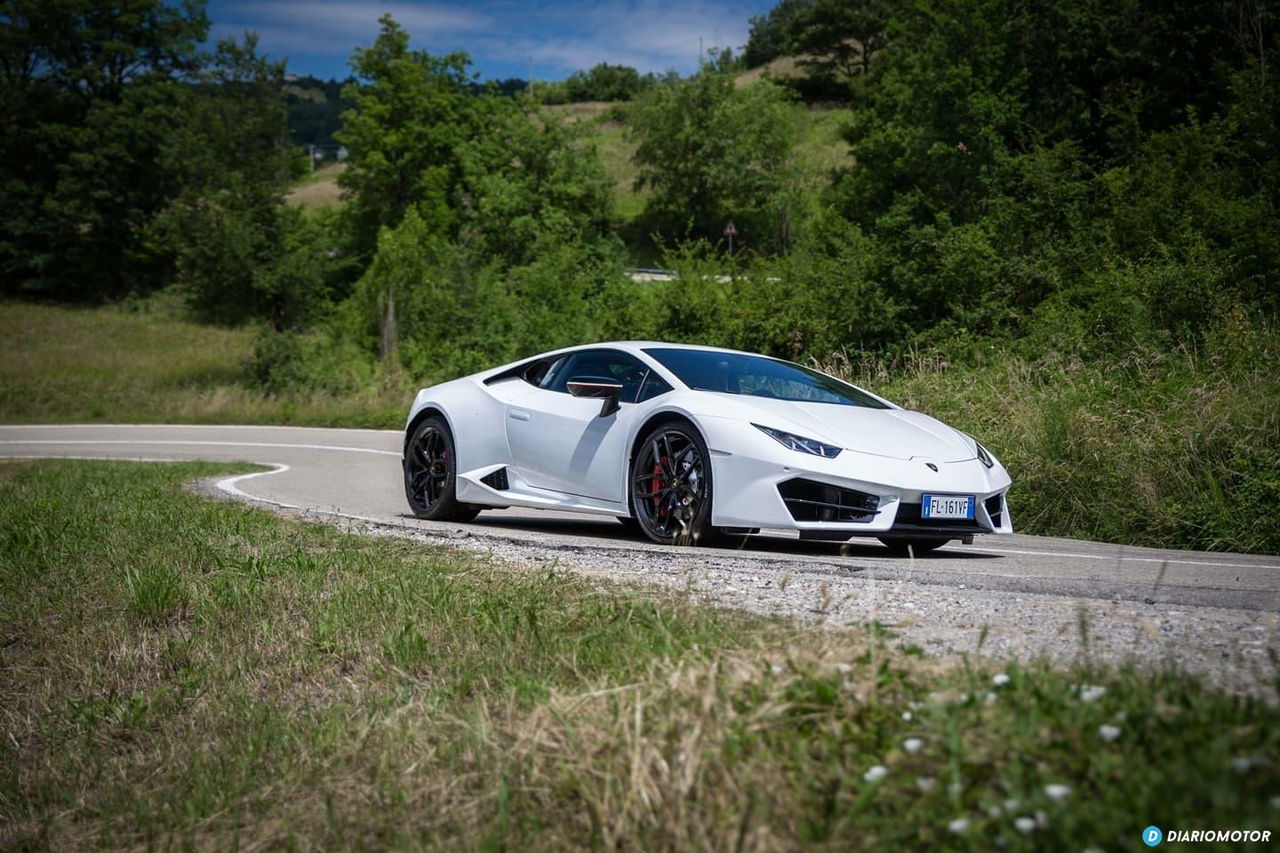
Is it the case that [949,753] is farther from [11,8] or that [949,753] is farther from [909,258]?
[11,8]

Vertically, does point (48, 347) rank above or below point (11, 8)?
below

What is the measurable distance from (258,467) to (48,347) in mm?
37443

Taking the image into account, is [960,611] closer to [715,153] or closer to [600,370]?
[600,370]

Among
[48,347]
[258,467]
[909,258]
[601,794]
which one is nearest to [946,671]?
[601,794]

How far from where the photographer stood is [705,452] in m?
7.05

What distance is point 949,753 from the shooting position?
2.59 meters

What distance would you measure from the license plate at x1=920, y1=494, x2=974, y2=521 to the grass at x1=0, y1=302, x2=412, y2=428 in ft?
60.0

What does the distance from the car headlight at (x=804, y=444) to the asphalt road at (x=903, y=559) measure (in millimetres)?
609

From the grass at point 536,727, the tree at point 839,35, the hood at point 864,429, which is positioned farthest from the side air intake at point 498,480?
the tree at point 839,35

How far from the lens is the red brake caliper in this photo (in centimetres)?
748

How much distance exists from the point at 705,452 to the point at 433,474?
337cm

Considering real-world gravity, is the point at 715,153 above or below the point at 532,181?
above

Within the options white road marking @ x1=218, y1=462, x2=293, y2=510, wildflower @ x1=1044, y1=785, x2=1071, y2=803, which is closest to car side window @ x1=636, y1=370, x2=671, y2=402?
white road marking @ x1=218, y1=462, x2=293, y2=510

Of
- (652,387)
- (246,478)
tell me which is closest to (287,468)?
(246,478)
